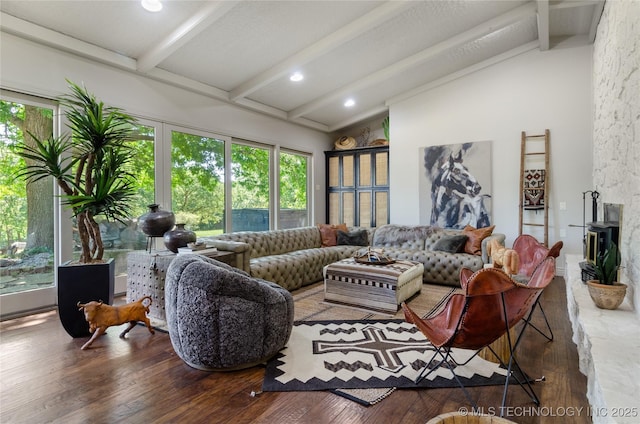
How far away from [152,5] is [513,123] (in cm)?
530

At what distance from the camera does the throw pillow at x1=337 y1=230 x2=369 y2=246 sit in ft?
19.2

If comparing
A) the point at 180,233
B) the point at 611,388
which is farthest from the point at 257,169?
the point at 611,388

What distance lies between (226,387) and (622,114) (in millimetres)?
3412

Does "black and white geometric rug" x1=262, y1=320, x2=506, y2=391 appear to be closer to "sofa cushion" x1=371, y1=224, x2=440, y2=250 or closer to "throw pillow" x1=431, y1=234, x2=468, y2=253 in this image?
"throw pillow" x1=431, y1=234, x2=468, y2=253

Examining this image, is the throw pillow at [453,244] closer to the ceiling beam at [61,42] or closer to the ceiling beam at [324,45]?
the ceiling beam at [324,45]

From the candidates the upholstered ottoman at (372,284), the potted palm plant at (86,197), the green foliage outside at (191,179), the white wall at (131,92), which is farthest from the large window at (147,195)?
the upholstered ottoman at (372,284)

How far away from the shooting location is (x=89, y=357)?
263 centimetres

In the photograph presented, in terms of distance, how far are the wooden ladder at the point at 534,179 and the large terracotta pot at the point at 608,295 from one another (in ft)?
11.1

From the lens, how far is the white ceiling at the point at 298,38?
11.7ft

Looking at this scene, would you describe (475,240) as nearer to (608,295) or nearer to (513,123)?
(513,123)

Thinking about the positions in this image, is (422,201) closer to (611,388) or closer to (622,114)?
(622,114)

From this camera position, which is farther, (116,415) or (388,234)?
(388,234)

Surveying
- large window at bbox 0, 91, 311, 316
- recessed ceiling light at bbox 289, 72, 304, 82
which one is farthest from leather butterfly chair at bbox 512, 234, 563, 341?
large window at bbox 0, 91, 311, 316

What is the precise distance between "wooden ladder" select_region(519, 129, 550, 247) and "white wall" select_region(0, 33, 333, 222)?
4.20 m
